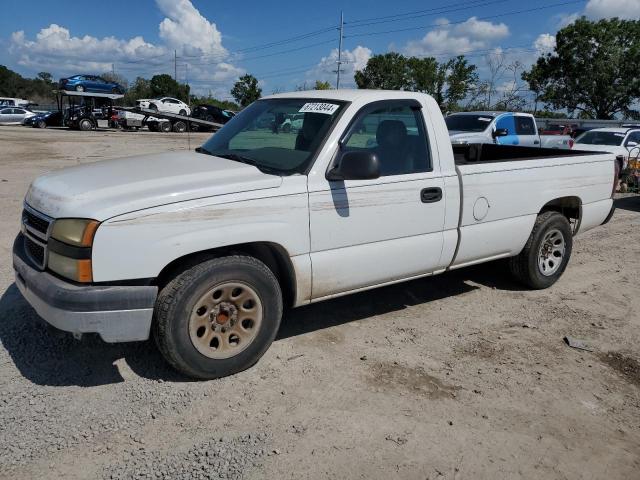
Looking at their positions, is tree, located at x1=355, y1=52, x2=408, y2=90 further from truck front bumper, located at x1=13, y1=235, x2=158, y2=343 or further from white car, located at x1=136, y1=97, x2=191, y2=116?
truck front bumper, located at x1=13, y1=235, x2=158, y2=343

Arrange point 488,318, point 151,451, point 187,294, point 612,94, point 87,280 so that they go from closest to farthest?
point 151,451
point 87,280
point 187,294
point 488,318
point 612,94

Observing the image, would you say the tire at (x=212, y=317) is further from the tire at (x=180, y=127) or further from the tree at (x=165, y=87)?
the tree at (x=165, y=87)

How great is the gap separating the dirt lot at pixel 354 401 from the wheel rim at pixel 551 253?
60 centimetres

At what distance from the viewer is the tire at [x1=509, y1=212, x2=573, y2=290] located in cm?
534

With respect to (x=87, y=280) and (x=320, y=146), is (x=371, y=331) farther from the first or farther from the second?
(x=87, y=280)

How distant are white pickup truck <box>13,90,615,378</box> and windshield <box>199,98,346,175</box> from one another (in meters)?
0.02

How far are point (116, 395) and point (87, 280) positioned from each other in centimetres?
79

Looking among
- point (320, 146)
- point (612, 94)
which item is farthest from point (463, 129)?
point (612, 94)

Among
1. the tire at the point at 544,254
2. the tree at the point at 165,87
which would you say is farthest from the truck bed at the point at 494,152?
the tree at the point at 165,87

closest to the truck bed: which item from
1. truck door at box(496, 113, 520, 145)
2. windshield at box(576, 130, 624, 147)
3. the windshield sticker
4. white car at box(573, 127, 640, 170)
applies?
the windshield sticker

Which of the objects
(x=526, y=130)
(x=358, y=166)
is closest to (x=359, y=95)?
(x=358, y=166)

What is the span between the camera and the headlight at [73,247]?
3.06 metres

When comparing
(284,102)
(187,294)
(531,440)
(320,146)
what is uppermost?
(284,102)

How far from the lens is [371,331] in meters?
4.50
